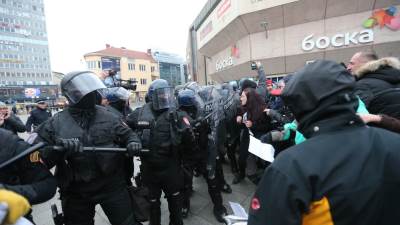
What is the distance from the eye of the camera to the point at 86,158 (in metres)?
2.00

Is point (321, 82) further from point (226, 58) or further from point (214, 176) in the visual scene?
point (226, 58)

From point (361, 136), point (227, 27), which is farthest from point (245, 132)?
point (227, 27)

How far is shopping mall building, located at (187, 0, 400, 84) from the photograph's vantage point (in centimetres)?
1122

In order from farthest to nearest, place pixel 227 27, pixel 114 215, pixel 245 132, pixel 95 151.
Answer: pixel 227 27
pixel 245 132
pixel 114 215
pixel 95 151

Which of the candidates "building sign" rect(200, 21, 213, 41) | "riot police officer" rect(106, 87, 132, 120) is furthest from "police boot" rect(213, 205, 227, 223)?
"building sign" rect(200, 21, 213, 41)

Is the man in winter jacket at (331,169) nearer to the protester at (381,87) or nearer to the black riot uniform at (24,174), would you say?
the protester at (381,87)

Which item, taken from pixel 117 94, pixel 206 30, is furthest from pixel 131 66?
pixel 117 94

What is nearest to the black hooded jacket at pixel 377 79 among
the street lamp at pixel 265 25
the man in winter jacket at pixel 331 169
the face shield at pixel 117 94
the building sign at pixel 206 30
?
the man in winter jacket at pixel 331 169

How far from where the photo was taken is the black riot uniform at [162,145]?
8.64ft

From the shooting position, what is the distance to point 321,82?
3.20 feet

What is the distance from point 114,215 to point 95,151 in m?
0.64

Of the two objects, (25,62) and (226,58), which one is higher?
(25,62)

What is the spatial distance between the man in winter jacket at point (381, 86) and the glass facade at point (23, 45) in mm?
69324

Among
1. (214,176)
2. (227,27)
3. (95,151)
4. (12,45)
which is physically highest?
(12,45)
